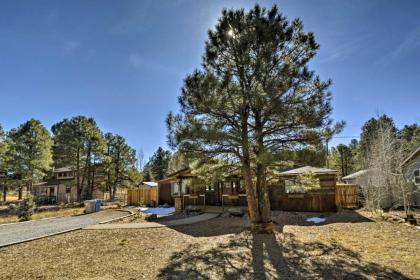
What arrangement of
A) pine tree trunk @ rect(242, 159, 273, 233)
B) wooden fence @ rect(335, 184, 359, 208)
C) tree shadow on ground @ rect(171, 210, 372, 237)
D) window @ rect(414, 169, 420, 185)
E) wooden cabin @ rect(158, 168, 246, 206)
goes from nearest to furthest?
1. pine tree trunk @ rect(242, 159, 273, 233)
2. tree shadow on ground @ rect(171, 210, 372, 237)
3. window @ rect(414, 169, 420, 185)
4. wooden fence @ rect(335, 184, 359, 208)
5. wooden cabin @ rect(158, 168, 246, 206)

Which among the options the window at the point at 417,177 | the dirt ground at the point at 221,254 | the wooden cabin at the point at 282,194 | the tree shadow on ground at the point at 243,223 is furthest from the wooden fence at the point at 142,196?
the window at the point at 417,177

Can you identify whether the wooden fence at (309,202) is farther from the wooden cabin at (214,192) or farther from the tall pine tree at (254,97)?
the tall pine tree at (254,97)

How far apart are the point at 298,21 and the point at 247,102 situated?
369cm

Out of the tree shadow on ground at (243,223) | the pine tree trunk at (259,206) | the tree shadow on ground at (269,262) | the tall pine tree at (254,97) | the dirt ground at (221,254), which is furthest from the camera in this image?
the tree shadow on ground at (243,223)

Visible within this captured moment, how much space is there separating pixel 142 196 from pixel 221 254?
19.4m

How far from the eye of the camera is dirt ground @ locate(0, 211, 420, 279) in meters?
5.82

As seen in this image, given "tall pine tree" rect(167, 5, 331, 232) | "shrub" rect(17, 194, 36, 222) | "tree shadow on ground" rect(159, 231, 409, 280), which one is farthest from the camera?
"shrub" rect(17, 194, 36, 222)

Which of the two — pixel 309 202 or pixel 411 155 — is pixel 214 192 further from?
pixel 411 155

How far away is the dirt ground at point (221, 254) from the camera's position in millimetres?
5820

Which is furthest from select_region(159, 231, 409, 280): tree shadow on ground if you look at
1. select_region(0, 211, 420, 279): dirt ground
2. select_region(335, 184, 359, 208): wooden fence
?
select_region(335, 184, 359, 208): wooden fence

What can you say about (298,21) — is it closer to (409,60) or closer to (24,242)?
(409,60)

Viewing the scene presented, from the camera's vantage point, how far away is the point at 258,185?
10.4m

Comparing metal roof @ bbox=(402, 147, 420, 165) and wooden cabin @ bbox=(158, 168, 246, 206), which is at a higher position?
metal roof @ bbox=(402, 147, 420, 165)

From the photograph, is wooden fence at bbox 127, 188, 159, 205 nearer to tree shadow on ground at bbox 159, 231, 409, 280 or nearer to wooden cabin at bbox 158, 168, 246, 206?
wooden cabin at bbox 158, 168, 246, 206
